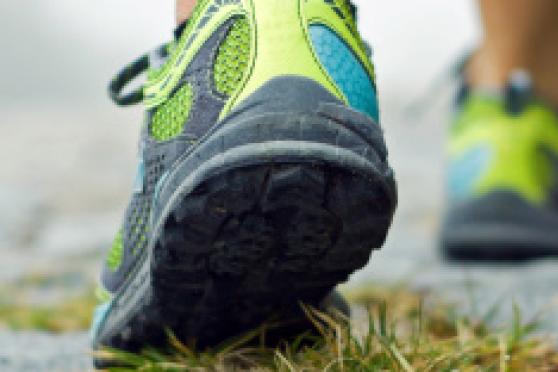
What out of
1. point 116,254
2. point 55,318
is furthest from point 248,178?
point 55,318

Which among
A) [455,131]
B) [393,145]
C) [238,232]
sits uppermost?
[393,145]

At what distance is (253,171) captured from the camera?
1.03 meters

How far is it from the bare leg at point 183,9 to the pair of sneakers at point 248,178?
0.04 meters

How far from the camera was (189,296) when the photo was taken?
48.2 inches

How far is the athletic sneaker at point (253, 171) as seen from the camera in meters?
1.04

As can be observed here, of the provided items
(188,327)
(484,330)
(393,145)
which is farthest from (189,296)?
(393,145)

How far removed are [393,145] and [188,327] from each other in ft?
19.8

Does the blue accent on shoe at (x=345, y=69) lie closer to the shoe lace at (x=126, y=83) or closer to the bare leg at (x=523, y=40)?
the shoe lace at (x=126, y=83)

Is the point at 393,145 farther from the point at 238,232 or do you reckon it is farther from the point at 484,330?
the point at 238,232

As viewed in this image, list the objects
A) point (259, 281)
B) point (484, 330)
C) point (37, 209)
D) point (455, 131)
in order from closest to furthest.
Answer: point (259, 281) < point (484, 330) < point (455, 131) < point (37, 209)

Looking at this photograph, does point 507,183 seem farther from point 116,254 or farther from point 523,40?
point 116,254

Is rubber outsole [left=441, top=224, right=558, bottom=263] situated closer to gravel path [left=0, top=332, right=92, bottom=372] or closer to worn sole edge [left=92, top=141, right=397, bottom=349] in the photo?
gravel path [left=0, top=332, right=92, bottom=372]

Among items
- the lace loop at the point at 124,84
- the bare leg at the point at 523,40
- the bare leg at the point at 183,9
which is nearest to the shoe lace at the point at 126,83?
the lace loop at the point at 124,84

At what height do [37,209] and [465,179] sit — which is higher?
[37,209]
